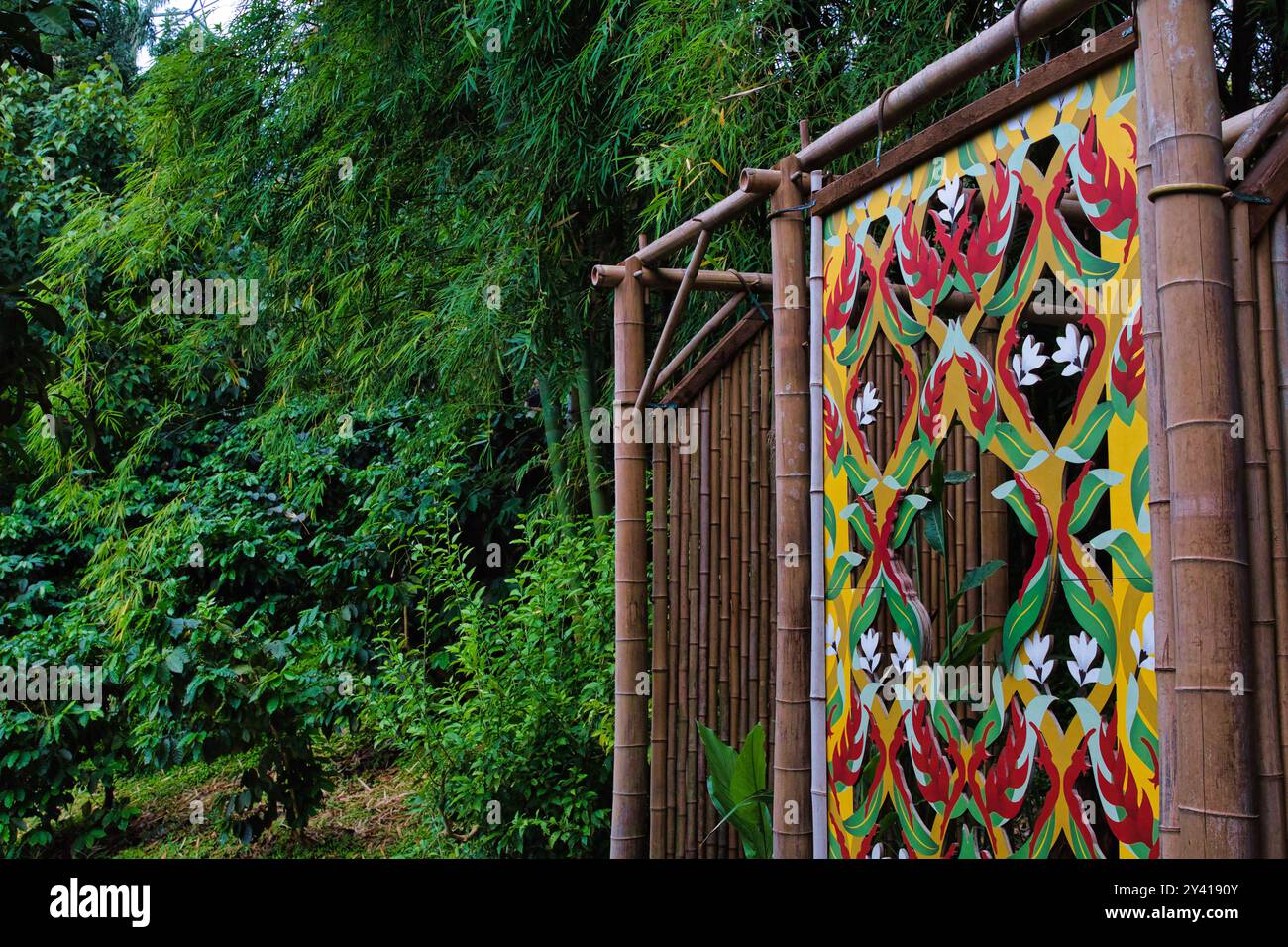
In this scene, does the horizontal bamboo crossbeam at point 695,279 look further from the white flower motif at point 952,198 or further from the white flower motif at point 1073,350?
the white flower motif at point 1073,350

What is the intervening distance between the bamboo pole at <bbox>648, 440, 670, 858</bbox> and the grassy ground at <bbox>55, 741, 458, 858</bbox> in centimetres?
149

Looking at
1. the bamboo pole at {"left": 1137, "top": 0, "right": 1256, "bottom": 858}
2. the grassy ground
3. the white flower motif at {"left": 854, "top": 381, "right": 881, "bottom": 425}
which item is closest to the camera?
the bamboo pole at {"left": 1137, "top": 0, "right": 1256, "bottom": 858}

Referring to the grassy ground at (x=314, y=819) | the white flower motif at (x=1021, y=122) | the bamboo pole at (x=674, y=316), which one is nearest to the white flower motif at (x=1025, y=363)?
the white flower motif at (x=1021, y=122)

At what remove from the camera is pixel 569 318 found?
15.6 ft

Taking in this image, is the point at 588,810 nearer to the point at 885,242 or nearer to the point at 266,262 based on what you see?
the point at 885,242

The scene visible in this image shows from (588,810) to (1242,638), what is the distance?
120 inches

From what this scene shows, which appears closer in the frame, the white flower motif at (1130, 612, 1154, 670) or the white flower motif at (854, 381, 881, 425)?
the white flower motif at (1130, 612, 1154, 670)

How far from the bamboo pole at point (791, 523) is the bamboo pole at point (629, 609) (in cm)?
95

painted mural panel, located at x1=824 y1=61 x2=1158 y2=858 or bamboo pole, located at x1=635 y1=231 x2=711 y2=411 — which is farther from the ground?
bamboo pole, located at x1=635 y1=231 x2=711 y2=411

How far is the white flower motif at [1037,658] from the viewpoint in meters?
1.81

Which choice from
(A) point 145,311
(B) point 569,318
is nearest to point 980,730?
(B) point 569,318

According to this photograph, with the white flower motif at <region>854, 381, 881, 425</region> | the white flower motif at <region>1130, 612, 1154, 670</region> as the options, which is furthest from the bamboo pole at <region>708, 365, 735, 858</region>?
the white flower motif at <region>1130, 612, 1154, 670</region>

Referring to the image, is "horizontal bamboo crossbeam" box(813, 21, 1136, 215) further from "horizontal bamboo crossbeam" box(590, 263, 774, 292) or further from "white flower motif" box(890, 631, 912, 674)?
"white flower motif" box(890, 631, 912, 674)

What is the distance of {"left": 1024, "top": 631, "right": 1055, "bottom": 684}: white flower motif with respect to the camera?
1811mm
